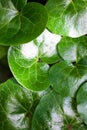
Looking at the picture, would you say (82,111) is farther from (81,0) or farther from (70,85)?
(81,0)

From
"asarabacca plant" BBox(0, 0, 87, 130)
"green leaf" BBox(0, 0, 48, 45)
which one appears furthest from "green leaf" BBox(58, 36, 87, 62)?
"green leaf" BBox(0, 0, 48, 45)

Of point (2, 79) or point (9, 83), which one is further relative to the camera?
point (2, 79)

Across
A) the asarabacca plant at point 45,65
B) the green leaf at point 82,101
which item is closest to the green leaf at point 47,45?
the asarabacca plant at point 45,65

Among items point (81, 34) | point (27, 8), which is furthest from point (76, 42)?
point (27, 8)

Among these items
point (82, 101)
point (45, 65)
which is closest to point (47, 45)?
point (45, 65)

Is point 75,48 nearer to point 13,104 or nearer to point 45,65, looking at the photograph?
point 45,65

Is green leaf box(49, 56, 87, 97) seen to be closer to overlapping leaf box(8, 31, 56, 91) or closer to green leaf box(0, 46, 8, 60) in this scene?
overlapping leaf box(8, 31, 56, 91)

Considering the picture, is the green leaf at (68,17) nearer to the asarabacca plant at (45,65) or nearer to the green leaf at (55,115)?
the asarabacca plant at (45,65)

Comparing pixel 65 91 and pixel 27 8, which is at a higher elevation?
pixel 27 8
